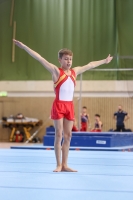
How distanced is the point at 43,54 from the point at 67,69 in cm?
1290

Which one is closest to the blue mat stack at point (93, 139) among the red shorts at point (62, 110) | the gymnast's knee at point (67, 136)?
the gymnast's knee at point (67, 136)

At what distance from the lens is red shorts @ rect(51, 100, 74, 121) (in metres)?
4.74

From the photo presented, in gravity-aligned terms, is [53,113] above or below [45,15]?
below

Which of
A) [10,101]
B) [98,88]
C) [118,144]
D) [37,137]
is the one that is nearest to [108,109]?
[98,88]

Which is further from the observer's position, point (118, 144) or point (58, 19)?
point (58, 19)

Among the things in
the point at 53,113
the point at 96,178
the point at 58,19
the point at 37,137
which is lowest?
the point at 37,137

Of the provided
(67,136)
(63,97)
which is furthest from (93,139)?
(63,97)

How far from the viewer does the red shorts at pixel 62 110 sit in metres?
4.74

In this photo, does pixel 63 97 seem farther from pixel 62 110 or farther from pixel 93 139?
pixel 93 139

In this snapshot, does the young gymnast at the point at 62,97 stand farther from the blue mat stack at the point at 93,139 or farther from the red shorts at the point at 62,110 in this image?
the blue mat stack at the point at 93,139

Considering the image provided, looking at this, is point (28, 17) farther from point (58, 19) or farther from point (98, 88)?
point (98, 88)

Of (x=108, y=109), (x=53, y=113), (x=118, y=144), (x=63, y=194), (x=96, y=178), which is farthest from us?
(x=108, y=109)

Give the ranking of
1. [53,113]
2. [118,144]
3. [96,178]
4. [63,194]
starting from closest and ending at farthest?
[63,194] → [96,178] → [53,113] → [118,144]

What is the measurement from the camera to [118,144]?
11.1 m
